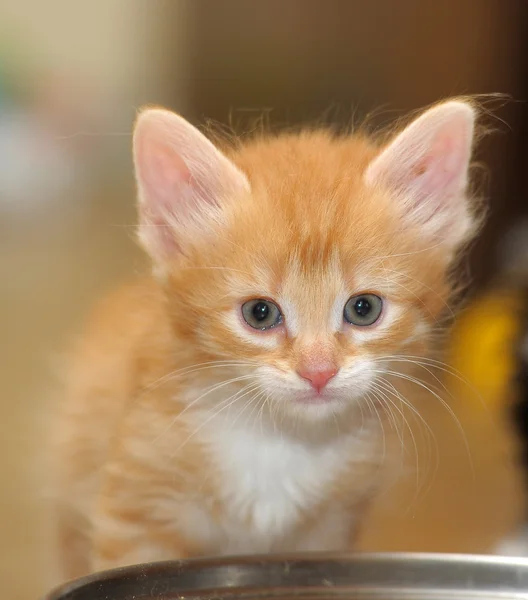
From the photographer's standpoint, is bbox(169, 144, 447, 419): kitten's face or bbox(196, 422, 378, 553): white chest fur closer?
bbox(169, 144, 447, 419): kitten's face

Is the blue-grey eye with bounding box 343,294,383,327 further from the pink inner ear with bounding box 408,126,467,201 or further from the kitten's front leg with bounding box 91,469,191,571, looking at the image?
the kitten's front leg with bounding box 91,469,191,571

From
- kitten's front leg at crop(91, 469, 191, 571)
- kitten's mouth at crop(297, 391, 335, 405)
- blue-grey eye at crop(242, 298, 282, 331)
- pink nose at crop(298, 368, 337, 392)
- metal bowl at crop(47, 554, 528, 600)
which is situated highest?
blue-grey eye at crop(242, 298, 282, 331)

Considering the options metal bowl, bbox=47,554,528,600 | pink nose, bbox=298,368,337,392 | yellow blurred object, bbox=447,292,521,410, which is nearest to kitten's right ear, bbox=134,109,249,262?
pink nose, bbox=298,368,337,392

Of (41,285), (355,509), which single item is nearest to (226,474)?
(355,509)

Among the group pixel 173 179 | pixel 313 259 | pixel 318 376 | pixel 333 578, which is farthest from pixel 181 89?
pixel 333 578

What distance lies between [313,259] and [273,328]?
0.31 ft

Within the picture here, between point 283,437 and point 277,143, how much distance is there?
1.33ft

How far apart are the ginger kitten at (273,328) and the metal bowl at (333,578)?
177mm

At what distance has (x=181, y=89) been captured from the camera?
6.01 feet

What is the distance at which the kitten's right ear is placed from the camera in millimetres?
1071

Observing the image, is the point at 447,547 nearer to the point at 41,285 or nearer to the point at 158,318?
the point at 158,318

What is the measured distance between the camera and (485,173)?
5.14 ft

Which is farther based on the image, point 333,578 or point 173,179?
point 173,179

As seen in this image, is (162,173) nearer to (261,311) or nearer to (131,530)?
(261,311)
